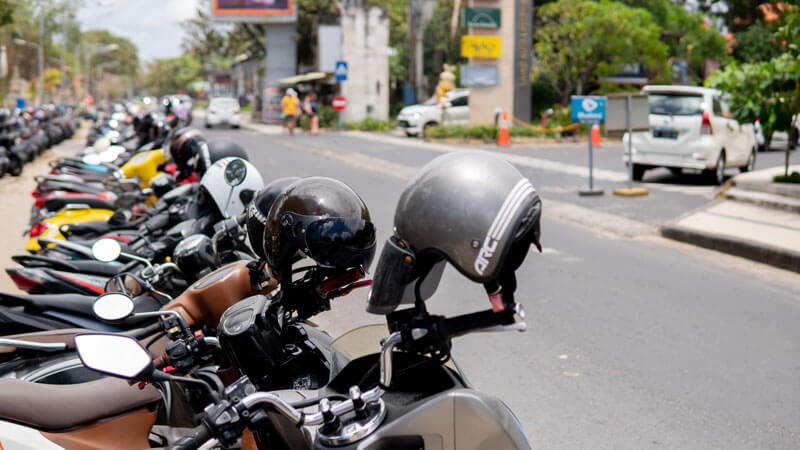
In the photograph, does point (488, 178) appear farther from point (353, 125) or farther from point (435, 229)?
point (353, 125)

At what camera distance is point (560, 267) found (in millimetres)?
8336

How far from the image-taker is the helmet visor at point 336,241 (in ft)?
8.75

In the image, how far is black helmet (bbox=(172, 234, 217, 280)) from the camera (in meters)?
4.07

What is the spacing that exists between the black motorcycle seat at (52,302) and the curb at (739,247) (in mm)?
7204

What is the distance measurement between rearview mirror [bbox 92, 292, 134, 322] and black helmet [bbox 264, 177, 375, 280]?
642mm

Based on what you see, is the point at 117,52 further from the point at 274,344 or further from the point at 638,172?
the point at 274,344

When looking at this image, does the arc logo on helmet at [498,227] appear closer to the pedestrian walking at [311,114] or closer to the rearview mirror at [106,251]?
the rearview mirror at [106,251]

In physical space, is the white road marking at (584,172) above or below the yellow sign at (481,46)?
below

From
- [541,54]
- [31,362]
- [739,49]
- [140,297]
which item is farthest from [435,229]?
[739,49]

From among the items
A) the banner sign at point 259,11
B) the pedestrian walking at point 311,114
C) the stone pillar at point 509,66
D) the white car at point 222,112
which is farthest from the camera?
the banner sign at point 259,11

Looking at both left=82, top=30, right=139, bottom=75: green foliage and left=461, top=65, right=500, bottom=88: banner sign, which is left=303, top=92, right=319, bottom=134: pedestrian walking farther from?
left=82, top=30, right=139, bottom=75: green foliage

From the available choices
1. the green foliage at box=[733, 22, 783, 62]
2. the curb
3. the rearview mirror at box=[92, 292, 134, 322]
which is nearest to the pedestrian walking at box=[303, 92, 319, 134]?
the curb

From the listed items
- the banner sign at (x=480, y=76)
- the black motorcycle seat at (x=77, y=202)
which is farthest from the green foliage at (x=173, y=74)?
the black motorcycle seat at (x=77, y=202)

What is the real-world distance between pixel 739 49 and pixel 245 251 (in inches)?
1930
